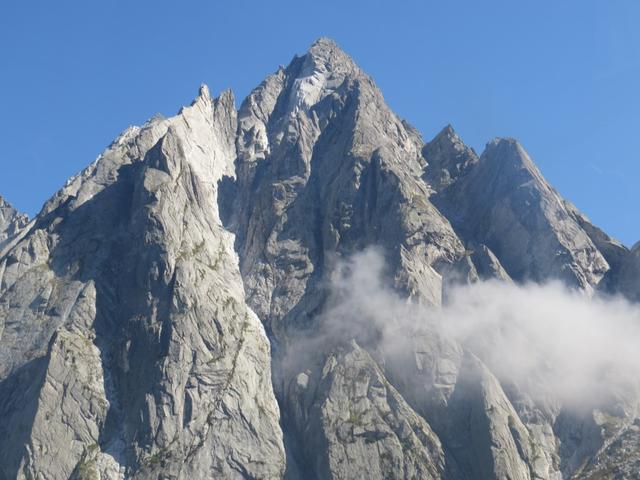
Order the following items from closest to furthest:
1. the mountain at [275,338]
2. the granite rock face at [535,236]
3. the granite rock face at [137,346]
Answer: the granite rock face at [137,346] < the mountain at [275,338] < the granite rock face at [535,236]

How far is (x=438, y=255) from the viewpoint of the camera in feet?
584

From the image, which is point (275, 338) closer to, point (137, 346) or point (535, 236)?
point (137, 346)

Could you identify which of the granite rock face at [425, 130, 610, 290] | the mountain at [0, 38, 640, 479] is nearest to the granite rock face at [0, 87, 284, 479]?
the mountain at [0, 38, 640, 479]

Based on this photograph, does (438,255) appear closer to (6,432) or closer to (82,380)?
(82,380)

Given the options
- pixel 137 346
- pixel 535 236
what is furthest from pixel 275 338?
pixel 535 236

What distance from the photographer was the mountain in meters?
141

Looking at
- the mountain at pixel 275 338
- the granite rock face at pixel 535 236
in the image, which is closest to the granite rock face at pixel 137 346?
the mountain at pixel 275 338

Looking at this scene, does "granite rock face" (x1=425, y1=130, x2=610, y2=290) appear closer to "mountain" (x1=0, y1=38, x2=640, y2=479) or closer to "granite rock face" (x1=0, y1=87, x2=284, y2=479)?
"mountain" (x1=0, y1=38, x2=640, y2=479)

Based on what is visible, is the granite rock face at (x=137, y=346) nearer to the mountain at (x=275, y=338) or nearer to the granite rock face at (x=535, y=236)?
the mountain at (x=275, y=338)

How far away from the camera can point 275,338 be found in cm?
16812

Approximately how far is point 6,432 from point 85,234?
4866 centimetres

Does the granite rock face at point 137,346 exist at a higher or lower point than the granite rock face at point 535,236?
lower

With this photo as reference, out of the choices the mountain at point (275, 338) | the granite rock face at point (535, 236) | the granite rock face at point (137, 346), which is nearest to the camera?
the granite rock face at point (137, 346)

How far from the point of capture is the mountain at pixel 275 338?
141 meters
